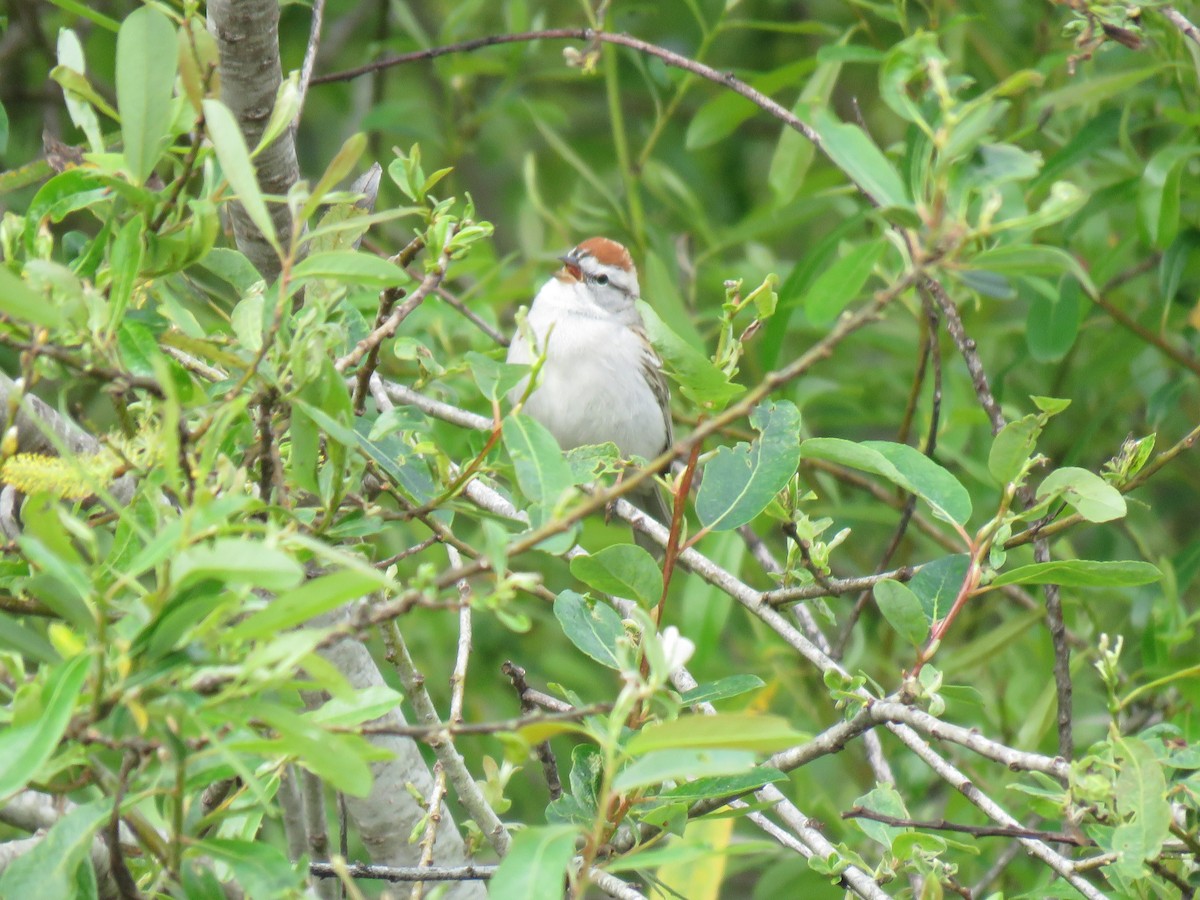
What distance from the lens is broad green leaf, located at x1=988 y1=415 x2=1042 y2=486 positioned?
1640mm

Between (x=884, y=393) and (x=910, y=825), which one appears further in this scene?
(x=884, y=393)

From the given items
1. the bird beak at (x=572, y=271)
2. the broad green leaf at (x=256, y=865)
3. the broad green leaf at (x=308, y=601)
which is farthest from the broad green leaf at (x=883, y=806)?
the bird beak at (x=572, y=271)

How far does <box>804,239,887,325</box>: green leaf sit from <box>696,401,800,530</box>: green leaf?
0.27 meters

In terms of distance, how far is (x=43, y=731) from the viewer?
107cm

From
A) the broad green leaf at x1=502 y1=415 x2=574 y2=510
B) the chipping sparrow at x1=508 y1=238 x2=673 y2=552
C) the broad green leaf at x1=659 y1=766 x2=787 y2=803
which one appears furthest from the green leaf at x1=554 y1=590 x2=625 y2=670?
the chipping sparrow at x1=508 y1=238 x2=673 y2=552

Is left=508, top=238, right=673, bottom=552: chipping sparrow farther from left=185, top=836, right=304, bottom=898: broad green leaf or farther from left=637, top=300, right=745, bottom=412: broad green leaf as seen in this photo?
left=185, top=836, right=304, bottom=898: broad green leaf

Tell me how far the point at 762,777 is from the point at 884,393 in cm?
295

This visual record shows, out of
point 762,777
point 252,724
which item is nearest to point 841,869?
point 762,777

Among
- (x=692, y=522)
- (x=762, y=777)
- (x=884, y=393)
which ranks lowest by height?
(x=692, y=522)

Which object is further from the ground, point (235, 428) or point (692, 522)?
point (235, 428)

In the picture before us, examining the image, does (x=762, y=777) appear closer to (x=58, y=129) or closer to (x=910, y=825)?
(x=910, y=825)

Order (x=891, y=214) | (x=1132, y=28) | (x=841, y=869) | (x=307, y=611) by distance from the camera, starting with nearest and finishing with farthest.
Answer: (x=307, y=611), (x=891, y=214), (x=841, y=869), (x=1132, y=28)

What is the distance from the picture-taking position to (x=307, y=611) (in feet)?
3.65

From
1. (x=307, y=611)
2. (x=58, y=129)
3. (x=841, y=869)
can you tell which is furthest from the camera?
(x=58, y=129)
